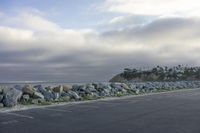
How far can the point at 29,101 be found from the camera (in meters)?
24.1

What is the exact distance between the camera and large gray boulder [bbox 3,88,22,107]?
71.9 ft

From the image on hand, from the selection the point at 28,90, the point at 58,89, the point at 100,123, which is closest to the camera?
the point at 100,123

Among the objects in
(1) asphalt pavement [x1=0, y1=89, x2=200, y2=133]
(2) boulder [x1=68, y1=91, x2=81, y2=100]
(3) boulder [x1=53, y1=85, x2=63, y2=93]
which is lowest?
(1) asphalt pavement [x1=0, y1=89, x2=200, y2=133]

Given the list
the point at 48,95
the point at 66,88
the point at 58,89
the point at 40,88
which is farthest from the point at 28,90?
the point at 66,88

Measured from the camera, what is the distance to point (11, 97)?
22656 millimetres

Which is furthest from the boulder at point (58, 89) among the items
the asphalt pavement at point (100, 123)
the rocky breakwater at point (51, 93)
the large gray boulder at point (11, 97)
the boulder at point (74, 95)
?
the asphalt pavement at point (100, 123)

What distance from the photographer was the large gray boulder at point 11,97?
21914 mm

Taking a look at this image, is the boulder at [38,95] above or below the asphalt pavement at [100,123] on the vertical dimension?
above

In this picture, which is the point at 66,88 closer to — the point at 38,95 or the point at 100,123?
the point at 38,95

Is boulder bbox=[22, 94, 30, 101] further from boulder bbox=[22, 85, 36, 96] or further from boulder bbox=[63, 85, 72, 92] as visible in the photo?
boulder bbox=[63, 85, 72, 92]

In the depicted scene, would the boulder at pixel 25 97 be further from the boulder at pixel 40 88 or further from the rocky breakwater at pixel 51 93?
the boulder at pixel 40 88

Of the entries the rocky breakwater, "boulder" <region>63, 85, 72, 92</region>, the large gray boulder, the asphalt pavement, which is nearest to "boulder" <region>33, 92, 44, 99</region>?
the rocky breakwater

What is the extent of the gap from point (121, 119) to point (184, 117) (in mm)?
2781

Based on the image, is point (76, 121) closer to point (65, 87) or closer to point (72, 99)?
point (72, 99)
